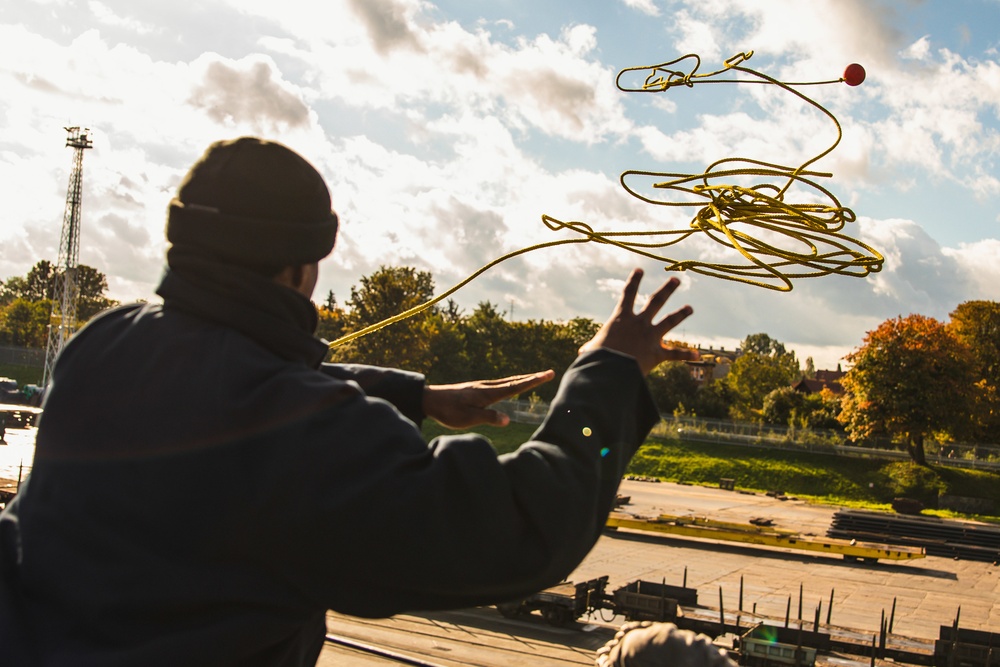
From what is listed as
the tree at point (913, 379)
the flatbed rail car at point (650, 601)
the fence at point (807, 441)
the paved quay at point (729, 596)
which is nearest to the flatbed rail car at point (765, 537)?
the paved quay at point (729, 596)

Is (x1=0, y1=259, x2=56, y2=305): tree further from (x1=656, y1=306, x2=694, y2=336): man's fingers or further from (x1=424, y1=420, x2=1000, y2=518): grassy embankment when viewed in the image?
(x1=656, y1=306, x2=694, y2=336): man's fingers

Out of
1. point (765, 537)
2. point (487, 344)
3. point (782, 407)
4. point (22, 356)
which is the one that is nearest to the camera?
point (765, 537)

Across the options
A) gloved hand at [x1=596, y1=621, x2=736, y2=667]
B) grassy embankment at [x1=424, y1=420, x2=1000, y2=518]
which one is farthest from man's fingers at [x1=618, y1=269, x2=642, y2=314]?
grassy embankment at [x1=424, y1=420, x2=1000, y2=518]

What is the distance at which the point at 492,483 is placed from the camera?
1283 millimetres

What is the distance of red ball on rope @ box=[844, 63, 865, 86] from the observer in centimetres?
316

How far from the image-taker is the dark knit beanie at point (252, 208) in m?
1.43

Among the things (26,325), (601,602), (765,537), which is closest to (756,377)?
(765,537)

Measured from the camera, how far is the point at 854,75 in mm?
3178

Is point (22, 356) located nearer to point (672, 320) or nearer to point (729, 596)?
point (729, 596)

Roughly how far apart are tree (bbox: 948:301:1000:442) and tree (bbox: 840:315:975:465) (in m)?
9.43

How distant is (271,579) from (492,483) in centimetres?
35

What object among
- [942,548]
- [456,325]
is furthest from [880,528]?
[456,325]

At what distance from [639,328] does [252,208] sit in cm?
68

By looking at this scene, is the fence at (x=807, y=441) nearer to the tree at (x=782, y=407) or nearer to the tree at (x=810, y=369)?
the tree at (x=782, y=407)
